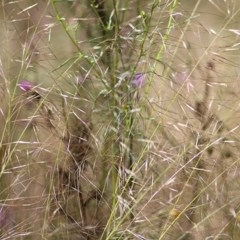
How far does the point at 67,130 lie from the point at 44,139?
10 cm

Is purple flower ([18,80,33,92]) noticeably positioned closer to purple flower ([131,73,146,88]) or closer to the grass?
the grass

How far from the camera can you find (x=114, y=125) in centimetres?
136

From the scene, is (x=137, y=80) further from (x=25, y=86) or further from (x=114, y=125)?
(x=25, y=86)

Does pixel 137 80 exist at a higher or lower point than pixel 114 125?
higher

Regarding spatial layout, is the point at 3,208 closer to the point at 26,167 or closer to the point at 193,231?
the point at 26,167

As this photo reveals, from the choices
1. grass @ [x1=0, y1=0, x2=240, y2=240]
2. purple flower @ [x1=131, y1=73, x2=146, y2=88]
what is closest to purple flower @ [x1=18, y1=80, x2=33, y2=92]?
grass @ [x1=0, y1=0, x2=240, y2=240]

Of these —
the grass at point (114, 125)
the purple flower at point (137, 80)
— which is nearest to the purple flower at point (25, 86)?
the grass at point (114, 125)

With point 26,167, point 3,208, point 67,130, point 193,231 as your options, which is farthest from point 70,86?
point 193,231

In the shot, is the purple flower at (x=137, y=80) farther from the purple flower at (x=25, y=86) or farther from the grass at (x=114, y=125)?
the purple flower at (x=25, y=86)

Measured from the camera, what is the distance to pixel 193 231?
1488mm

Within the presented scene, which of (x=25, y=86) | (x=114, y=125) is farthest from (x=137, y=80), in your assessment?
(x=25, y=86)

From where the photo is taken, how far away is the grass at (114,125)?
1376mm

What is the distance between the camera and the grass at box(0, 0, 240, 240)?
1.38 m

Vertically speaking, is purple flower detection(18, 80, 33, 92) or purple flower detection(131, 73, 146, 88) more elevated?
purple flower detection(131, 73, 146, 88)
